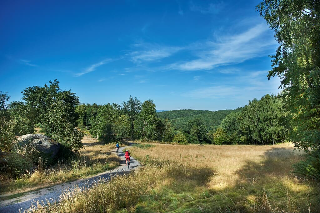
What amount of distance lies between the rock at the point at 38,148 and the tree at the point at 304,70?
17848 mm

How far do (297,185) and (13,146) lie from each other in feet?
61.8

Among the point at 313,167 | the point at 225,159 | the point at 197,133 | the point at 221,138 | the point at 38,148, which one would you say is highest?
the point at 38,148

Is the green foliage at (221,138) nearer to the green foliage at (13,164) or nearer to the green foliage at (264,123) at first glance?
the green foliage at (264,123)

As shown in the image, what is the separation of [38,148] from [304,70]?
62.8 feet

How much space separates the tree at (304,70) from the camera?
28.0ft

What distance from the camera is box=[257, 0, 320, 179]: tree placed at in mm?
8547

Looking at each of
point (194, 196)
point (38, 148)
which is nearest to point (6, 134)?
point (38, 148)

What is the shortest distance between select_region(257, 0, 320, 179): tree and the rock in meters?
17.8

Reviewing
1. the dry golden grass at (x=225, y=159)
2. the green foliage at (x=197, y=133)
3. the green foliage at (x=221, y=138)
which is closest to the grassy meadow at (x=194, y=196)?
the dry golden grass at (x=225, y=159)

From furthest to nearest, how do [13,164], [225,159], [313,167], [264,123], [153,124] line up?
[153,124] → [264,123] → [225,159] → [13,164] → [313,167]

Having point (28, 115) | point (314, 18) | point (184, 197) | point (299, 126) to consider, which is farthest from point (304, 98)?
point (28, 115)

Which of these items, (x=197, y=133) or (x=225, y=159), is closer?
(x=225, y=159)

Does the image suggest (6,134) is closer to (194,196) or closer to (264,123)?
(194,196)

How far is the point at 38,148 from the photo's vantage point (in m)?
15.7
